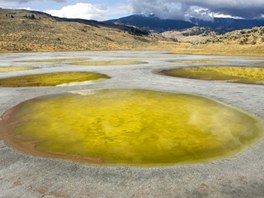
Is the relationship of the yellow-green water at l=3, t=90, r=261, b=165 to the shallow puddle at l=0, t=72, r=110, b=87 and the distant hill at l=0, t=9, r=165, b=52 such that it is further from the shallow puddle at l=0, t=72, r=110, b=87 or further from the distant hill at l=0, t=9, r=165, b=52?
the distant hill at l=0, t=9, r=165, b=52

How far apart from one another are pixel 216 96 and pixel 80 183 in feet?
55.0

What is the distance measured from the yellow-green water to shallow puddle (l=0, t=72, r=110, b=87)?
8787 millimetres

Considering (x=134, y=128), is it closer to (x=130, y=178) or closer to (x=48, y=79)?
(x=130, y=178)

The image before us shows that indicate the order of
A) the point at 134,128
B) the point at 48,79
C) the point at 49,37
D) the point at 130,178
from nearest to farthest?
the point at 130,178 < the point at 134,128 < the point at 48,79 < the point at 49,37

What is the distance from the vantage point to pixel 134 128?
17.5m

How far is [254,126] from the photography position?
17.8 m

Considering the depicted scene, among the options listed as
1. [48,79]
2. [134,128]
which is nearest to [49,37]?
[48,79]

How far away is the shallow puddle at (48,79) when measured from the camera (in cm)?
3325

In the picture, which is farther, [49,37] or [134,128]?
[49,37]

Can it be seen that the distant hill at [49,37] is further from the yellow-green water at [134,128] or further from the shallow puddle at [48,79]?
the yellow-green water at [134,128]

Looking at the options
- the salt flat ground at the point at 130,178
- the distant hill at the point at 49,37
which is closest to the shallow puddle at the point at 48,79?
the salt flat ground at the point at 130,178

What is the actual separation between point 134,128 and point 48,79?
21284mm

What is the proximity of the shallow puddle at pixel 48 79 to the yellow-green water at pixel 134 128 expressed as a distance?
8787mm

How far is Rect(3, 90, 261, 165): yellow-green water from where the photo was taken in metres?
14.1
